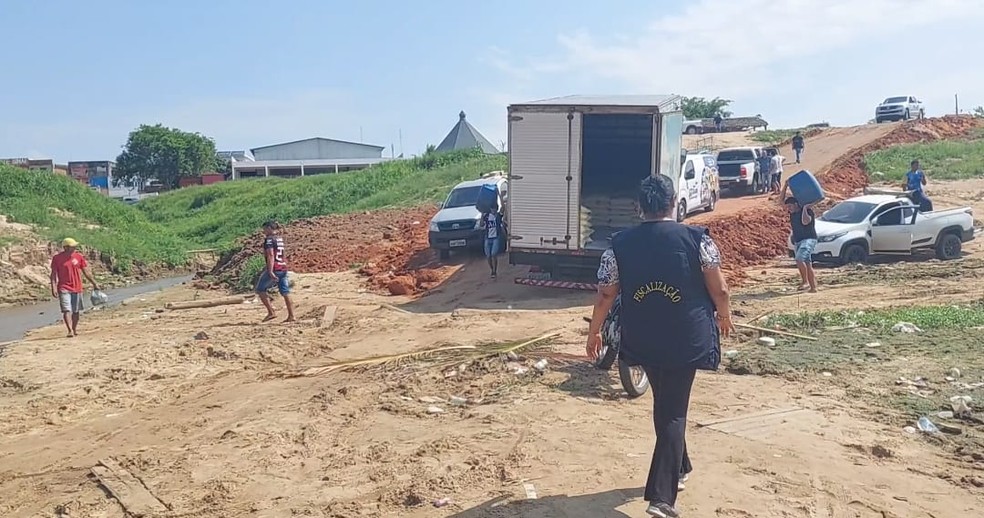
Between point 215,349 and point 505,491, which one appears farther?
point 215,349

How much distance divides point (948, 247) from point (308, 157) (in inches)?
3317

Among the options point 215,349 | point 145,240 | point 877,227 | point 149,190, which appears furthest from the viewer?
point 149,190

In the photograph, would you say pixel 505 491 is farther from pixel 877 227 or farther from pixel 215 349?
pixel 877 227

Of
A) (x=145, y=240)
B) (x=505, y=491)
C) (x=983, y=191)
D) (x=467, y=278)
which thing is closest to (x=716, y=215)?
(x=467, y=278)

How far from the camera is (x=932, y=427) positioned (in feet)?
25.5

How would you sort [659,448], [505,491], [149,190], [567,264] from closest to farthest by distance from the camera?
1. [659,448]
2. [505,491]
3. [567,264]
4. [149,190]

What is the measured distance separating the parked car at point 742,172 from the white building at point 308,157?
6435 cm

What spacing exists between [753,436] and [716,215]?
17.0m

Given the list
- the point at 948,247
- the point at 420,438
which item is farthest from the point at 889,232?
the point at 420,438

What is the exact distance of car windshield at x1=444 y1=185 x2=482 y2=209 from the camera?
71.7 feet

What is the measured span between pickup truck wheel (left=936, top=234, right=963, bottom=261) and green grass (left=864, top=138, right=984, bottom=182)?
11767 mm

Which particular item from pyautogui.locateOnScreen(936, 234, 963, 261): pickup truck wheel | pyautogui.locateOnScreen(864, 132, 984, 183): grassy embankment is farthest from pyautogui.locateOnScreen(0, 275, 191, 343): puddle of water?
pyautogui.locateOnScreen(864, 132, 984, 183): grassy embankment

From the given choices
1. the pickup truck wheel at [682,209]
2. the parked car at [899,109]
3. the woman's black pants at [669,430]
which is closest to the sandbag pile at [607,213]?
the pickup truck wheel at [682,209]

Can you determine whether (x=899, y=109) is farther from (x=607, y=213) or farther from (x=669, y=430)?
(x=669, y=430)
